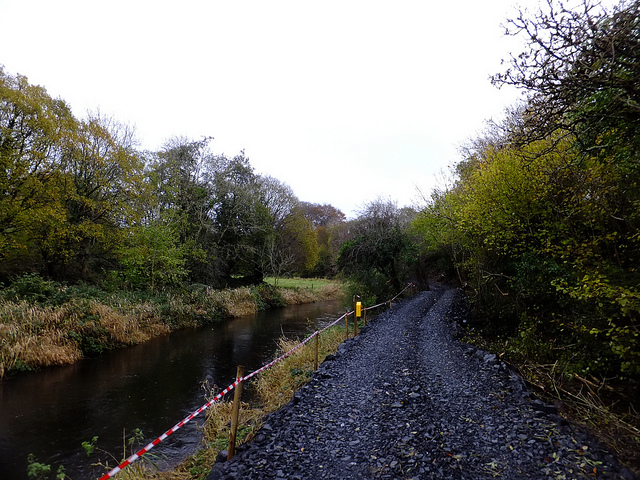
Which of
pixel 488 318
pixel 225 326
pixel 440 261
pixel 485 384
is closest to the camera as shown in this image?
pixel 485 384

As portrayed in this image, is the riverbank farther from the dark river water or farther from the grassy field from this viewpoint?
the grassy field

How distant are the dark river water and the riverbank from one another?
0.56 meters

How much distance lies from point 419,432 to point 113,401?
23.6 feet

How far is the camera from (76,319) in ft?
38.2

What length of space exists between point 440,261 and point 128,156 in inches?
867

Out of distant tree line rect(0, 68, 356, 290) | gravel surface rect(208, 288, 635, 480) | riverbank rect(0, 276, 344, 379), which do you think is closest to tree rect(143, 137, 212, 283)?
distant tree line rect(0, 68, 356, 290)

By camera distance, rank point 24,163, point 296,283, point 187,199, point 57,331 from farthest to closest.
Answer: point 296,283 < point 187,199 < point 24,163 < point 57,331

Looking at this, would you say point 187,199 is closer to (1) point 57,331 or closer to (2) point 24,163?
(2) point 24,163

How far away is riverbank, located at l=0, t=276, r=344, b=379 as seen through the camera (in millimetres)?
9852

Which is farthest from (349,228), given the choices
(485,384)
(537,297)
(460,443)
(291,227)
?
(460,443)

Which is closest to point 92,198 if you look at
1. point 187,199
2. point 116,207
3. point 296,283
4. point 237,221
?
point 116,207

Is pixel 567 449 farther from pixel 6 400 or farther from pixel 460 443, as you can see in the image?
pixel 6 400

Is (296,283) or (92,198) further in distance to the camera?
(296,283)

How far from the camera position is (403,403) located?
5.32 metres
